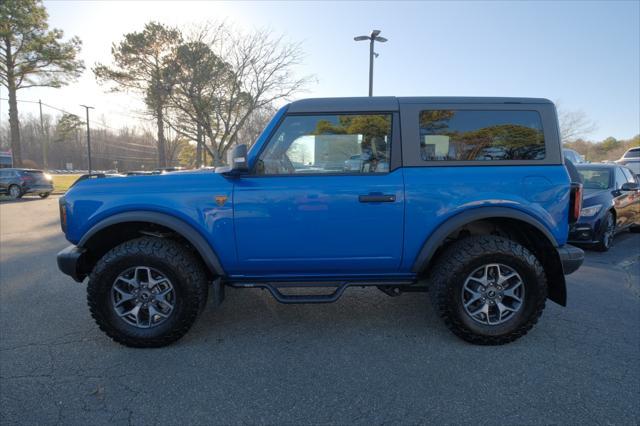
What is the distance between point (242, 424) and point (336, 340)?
1087 millimetres

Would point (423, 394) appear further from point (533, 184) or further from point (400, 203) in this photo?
point (533, 184)

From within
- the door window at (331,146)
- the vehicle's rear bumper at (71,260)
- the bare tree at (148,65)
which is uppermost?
the bare tree at (148,65)

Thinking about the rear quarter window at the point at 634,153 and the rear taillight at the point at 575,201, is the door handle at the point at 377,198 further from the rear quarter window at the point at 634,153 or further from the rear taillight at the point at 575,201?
the rear quarter window at the point at 634,153

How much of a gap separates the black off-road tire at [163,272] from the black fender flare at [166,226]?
0.19 metres

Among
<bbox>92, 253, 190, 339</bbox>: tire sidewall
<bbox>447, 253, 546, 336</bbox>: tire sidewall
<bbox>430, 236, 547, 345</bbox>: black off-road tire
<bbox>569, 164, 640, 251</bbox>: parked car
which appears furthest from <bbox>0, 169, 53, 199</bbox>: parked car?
<bbox>569, 164, 640, 251</bbox>: parked car

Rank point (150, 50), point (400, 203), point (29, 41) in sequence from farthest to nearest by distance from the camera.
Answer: point (29, 41), point (150, 50), point (400, 203)

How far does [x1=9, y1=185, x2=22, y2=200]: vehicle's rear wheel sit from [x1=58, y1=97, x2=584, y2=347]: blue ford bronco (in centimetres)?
1789

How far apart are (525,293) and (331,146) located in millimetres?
2023

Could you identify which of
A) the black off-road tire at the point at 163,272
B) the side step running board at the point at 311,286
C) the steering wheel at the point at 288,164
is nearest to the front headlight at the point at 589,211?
the side step running board at the point at 311,286

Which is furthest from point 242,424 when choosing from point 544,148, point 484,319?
point 544,148

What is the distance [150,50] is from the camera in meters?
20.3

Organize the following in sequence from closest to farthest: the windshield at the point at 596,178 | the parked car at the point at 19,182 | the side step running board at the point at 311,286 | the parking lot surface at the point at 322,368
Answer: the parking lot surface at the point at 322,368 → the side step running board at the point at 311,286 → the windshield at the point at 596,178 → the parked car at the point at 19,182

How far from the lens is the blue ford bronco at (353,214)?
2672 mm

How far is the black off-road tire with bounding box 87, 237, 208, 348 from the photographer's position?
8.84ft
